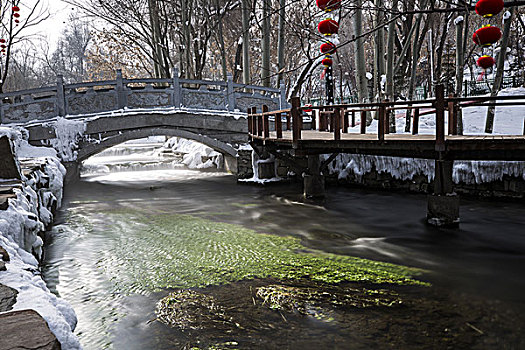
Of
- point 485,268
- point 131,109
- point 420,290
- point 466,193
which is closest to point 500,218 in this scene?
point 466,193

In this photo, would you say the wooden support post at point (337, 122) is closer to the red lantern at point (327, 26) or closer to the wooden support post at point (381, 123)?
the wooden support post at point (381, 123)

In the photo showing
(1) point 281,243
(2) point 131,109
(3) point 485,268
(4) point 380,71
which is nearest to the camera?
(3) point 485,268

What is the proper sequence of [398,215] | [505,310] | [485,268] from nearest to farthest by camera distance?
[505,310], [485,268], [398,215]

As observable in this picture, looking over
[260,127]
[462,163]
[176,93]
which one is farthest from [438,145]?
[176,93]

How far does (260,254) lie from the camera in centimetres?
720

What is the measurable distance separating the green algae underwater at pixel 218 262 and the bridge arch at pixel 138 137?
6.54 m

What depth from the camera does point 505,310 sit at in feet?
16.5

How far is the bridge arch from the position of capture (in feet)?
48.5

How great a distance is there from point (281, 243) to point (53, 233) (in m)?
4.67

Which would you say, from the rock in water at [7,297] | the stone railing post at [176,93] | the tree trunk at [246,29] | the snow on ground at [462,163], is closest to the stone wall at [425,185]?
the snow on ground at [462,163]

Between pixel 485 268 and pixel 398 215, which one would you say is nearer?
pixel 485 268

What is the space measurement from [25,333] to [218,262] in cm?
465

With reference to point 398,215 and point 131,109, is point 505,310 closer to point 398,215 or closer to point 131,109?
point 398,215

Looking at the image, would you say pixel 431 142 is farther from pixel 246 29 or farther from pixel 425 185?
pixel 246 29
